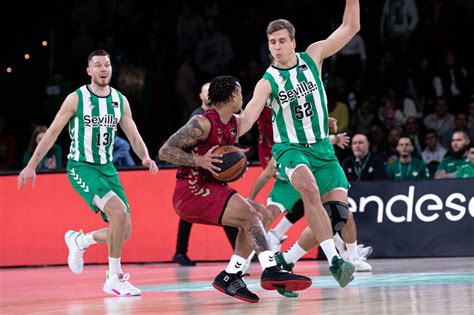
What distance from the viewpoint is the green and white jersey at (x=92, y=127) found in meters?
9.88

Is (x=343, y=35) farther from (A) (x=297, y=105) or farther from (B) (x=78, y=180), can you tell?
(B) (x=78, y=180)

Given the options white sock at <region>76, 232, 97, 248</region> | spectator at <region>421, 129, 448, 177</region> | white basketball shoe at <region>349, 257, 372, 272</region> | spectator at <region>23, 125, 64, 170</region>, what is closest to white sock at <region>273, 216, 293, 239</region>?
white basketball shoe at <region>349, 257, 372, 272</region>

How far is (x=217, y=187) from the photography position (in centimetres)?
823

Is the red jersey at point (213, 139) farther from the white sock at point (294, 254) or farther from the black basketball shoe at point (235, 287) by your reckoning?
the white sock at point (294, 254)

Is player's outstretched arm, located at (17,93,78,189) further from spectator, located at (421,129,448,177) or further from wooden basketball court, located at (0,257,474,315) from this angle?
spectator, located at (421,129,448,177)

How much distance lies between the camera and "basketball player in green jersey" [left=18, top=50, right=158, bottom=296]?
9500 mm

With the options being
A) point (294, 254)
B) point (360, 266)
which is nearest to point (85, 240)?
point (294, 254)

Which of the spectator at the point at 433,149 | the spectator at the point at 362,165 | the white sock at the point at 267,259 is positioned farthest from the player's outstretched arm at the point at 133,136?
the spectator at the point at 433,149

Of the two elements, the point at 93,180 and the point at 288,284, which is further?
the point at 93,180

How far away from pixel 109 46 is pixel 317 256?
20.9ft

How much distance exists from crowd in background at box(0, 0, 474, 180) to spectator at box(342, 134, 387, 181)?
61.2 inches

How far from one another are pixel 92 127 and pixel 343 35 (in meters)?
2.67

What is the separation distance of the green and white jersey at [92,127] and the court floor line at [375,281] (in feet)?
4.44

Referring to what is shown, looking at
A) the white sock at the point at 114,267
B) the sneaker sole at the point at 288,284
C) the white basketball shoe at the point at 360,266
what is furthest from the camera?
the white basketball shoe at the point at 360,266
